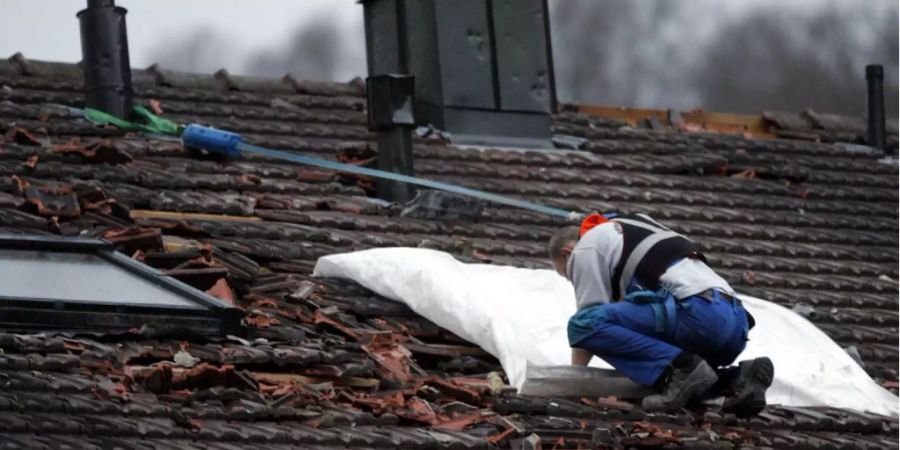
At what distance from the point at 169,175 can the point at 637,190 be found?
3124mm

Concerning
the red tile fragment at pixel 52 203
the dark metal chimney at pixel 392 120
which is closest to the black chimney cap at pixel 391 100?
the dark metal chimney at pixel 392 120

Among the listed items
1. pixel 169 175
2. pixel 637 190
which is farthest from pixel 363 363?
pixel 637 190

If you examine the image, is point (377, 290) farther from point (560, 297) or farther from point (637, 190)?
point (637, 190)

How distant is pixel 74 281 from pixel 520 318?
2.21m

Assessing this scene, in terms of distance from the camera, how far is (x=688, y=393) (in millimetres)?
8859

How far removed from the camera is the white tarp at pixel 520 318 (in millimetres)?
9625

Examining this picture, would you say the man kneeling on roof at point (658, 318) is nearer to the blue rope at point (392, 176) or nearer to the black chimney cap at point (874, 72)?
the blue rope at point (392, 176)

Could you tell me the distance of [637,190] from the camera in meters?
12.7

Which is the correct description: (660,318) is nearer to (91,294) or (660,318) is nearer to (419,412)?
(419,412)

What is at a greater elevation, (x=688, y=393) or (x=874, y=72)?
(x=874, y=72)

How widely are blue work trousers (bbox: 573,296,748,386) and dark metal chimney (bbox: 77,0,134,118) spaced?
13.3 feet

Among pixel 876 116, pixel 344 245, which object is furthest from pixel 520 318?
pixel 876 116

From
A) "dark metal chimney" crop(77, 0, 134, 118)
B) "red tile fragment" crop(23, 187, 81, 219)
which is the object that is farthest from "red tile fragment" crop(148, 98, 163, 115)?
"red tile fragment" crop(23, 187, 81, 219)

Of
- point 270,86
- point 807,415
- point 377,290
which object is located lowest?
point 807,415
